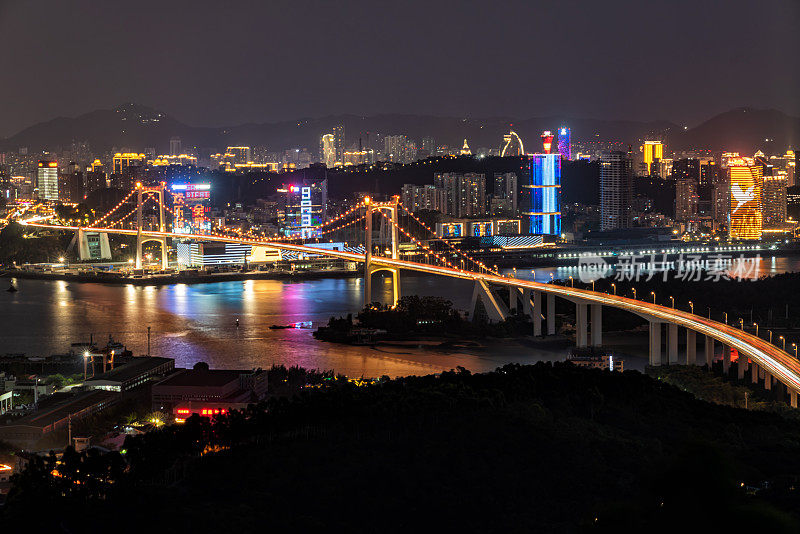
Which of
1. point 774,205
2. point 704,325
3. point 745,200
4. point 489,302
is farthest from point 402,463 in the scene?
point 774,205

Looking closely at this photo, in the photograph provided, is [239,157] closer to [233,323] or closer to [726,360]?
[233,323]

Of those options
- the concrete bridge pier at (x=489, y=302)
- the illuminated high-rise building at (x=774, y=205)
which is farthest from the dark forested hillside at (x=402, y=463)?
the illuminated high-rise building at (x=774, y=205)

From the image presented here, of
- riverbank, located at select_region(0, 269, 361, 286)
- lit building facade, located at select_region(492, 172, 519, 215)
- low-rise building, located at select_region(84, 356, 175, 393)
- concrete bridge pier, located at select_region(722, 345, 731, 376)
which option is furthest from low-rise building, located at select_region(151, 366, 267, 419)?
lit building facade, located at select_region(492, 172, 519, 215)

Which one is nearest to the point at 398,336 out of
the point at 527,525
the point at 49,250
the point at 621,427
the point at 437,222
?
the point at 621,427

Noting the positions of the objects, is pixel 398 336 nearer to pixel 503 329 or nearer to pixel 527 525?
pixel 503 329

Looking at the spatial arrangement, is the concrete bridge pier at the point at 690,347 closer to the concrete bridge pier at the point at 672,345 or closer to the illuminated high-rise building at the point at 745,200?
the concrete bridge pier at the point at 672,345

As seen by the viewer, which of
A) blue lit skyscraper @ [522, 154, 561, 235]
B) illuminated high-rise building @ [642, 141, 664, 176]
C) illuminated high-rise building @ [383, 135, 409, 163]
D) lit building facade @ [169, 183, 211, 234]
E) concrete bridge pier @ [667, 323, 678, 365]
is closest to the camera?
concrete bridge pier @ [667, 323, 678, 365]

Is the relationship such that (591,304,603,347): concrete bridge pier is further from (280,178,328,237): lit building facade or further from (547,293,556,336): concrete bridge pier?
(280,178,328,237): lit building facade
